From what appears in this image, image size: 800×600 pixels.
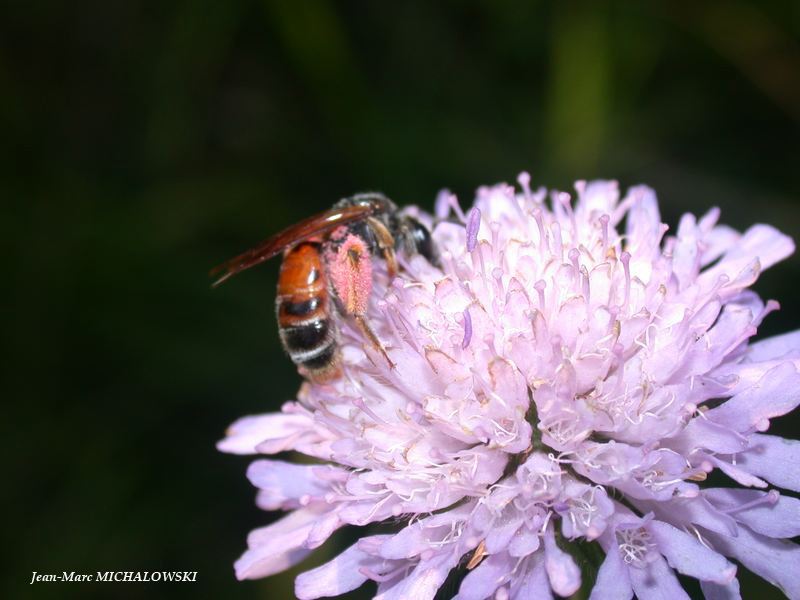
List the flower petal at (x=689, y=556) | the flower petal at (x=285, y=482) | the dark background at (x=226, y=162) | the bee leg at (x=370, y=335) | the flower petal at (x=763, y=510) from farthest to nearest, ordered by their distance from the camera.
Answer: the dark background at (x=226, y=162) < the flower petal at (x=285, y=482) < the bee leg at (x=370, y=335) < the flower petal at (x=763, y=510) < the flower petal at (x=689, y=556)

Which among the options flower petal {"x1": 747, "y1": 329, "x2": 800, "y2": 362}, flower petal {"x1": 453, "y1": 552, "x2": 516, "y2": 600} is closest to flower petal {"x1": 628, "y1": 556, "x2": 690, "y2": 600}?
flower petal {"x1": 453, "y1": 552, "x2": 516, "y2": 600}

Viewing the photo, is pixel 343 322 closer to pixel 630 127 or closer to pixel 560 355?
pixel 560 355

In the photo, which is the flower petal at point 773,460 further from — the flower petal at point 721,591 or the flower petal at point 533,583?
the flower petal at point 533,583

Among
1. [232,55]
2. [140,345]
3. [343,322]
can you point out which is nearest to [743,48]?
[232,55]

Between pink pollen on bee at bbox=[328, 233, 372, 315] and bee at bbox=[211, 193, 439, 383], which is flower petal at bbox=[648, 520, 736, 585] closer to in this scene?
bee at bbox=[211, 193, 439, 383]

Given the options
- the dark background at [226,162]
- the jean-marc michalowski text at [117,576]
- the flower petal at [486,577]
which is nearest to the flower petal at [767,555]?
the flower petal at [486,577]
